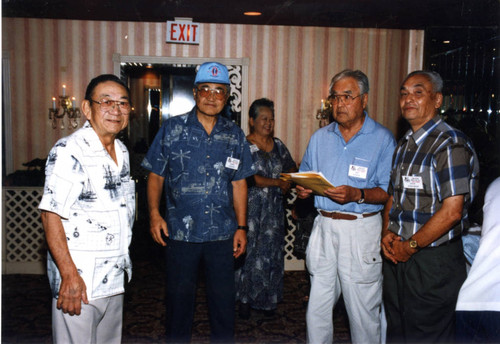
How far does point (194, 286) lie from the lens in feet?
7.72

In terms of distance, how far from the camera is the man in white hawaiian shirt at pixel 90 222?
1.63 m

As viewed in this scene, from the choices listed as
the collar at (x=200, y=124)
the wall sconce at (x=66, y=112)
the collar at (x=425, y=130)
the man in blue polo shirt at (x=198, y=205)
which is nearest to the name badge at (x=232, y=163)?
the man in blue polo shirt at (x=198, y=205)

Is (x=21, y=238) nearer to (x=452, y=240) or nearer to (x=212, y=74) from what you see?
(x=212, y=74)

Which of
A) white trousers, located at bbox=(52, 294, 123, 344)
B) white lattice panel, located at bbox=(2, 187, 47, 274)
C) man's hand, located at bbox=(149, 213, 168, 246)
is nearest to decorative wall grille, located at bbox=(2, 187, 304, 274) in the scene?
white lattice panel, located at bbox=(2, 187, 47, 274)

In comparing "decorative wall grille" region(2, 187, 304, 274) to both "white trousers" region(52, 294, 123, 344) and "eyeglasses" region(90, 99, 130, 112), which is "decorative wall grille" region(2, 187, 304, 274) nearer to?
"white trousers" region(52, 294, 123, 344)

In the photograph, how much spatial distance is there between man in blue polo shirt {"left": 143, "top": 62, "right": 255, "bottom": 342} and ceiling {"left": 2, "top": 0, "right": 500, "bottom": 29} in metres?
2.68

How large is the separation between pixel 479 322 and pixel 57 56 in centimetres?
606

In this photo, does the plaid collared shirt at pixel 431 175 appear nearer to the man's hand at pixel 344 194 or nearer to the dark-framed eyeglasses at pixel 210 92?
the man's hand at pixel 344 194

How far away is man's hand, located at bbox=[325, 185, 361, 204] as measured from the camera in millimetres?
2236

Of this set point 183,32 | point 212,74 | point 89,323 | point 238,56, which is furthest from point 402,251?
point 183,32

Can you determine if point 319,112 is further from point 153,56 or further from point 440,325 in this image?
point 440,325

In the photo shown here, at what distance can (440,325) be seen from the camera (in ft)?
6.78

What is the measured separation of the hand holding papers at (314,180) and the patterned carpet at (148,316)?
138 cm

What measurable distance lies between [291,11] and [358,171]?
3.32m
